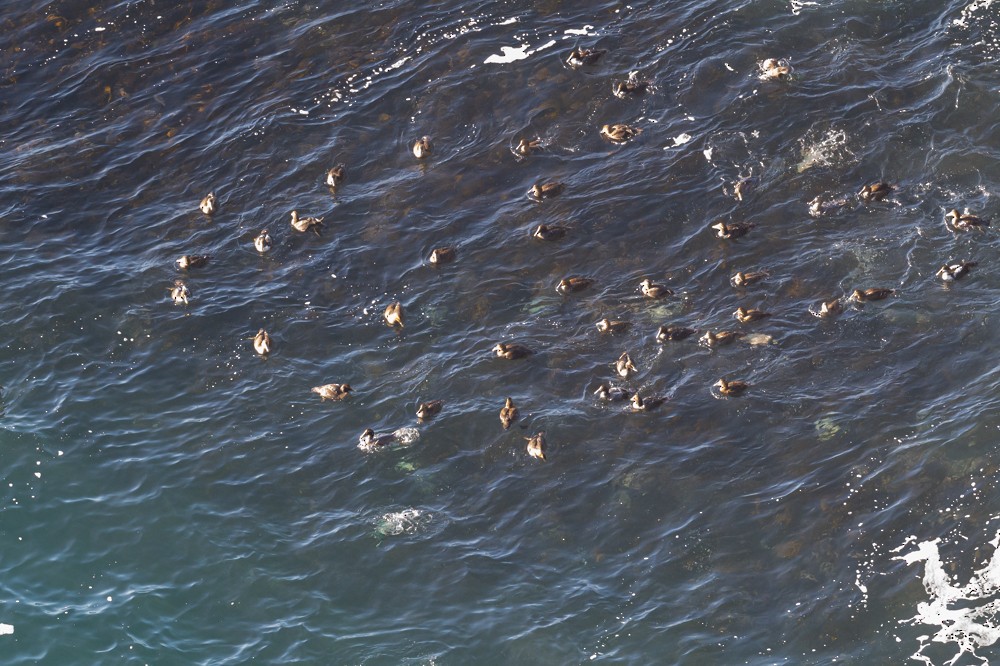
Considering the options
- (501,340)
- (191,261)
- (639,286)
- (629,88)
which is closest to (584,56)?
(629,88)

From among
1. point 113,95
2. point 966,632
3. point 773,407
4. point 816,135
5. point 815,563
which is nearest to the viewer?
point 966,632

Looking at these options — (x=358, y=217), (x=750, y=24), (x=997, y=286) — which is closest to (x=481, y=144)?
(x=358, y=217)

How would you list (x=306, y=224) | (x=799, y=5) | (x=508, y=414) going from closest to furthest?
(x=508, y=414) < (x=306, y=224) < (x=799, y=5)

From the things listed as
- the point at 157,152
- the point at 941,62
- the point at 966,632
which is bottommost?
the point at 966,632

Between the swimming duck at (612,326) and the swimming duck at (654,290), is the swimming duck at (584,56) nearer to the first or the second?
the swimming duck at (654,290)

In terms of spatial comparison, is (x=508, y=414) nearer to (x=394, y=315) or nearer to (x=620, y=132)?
(x=394, y=315)

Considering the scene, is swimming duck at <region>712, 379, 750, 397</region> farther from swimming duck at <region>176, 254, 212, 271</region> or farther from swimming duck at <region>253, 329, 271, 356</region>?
swimming duck at <region>176, 254, 212, 271</region>

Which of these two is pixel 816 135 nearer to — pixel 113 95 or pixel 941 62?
pixel 941 62
